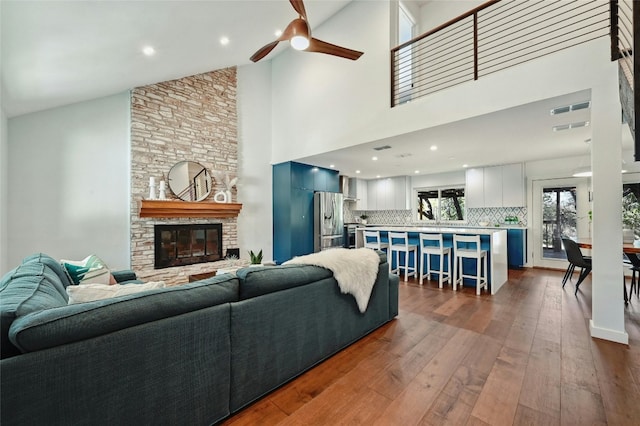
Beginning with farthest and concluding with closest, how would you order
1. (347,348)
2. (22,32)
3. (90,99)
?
(90,99)
(347,348)
(22,32)

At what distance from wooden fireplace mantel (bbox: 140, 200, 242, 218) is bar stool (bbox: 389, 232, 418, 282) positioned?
312 centimetres

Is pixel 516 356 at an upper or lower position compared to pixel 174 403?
lower

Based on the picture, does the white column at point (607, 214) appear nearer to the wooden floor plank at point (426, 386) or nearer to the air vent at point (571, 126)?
the air vent at point (571, 126)

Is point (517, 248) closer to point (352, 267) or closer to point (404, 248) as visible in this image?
point (404, 248)

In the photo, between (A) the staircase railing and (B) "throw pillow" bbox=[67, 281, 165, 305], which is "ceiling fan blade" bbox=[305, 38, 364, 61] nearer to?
(A) the staircase railing

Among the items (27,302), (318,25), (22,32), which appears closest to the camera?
(27,302)

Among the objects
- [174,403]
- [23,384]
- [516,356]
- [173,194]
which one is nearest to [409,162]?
[516,356]

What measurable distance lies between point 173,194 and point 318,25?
4.49 metres

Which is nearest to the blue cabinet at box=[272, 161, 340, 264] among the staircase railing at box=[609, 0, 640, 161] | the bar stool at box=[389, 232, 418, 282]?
the bar stool at box=[389, 232, 418, 282]

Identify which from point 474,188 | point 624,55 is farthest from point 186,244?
point 474,188

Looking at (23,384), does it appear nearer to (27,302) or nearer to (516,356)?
(27,302)

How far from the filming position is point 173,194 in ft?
16.0

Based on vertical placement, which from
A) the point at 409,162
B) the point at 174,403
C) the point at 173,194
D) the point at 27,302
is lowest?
the point at 174,403

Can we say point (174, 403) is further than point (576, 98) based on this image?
No
